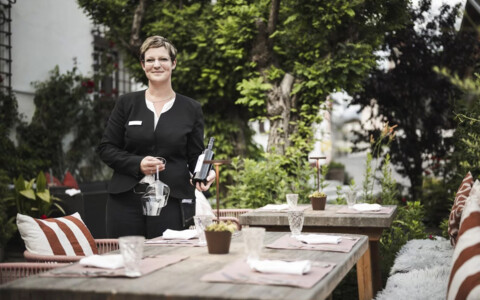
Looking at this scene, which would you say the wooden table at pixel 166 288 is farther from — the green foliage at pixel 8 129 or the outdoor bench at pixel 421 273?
the green foliage at pixel 8 129

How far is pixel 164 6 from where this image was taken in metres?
8.26

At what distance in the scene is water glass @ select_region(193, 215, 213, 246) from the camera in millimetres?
2447

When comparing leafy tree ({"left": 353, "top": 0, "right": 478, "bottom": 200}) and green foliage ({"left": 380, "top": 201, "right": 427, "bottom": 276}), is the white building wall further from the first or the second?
green foliage ({"left": 380, "top": 201, "right": 427, "bottom": 276})

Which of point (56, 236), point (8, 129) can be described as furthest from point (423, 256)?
point (8, 129)

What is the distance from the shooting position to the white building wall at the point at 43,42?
30.7ft

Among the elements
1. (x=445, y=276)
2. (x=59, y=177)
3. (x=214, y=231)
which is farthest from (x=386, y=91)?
(x=214, y=231)

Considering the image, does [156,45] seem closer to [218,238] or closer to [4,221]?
[218,238]

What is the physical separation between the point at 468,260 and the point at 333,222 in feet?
5.28

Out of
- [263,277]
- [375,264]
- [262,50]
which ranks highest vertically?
[262,50]

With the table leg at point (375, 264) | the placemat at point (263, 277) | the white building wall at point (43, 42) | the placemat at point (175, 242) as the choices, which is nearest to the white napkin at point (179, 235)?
the placemat at point (175, 242)

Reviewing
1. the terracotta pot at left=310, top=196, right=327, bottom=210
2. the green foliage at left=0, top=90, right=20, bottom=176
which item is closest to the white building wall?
the green foliage at left=0, top=90, right=20, bottom=176

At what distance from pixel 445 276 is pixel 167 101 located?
1762 millimetres

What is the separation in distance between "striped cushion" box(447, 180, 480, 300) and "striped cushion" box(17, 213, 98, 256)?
1.92 m

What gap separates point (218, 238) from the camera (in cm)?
229
